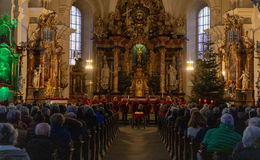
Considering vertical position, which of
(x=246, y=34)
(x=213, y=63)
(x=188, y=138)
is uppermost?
(x=246, y=34)

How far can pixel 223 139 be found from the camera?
16.9 feet

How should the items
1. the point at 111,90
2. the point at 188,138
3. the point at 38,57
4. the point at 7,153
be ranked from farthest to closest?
the point at 111,90 → the point at 38,57 → the point at 188,138 → the point at 7,153

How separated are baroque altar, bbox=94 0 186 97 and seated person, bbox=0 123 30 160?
26.1 meters

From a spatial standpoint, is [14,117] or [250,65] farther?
[250,65]

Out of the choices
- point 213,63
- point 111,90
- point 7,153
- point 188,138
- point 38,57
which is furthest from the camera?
point 111,90

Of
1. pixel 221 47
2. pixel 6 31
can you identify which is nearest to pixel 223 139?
pixel 6 31

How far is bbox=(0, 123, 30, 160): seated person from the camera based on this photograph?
349 centimetres

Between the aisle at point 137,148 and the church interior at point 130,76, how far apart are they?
0.03 metres

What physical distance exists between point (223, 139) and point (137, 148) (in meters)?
7.02

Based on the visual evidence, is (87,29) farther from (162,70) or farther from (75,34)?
(162,70)

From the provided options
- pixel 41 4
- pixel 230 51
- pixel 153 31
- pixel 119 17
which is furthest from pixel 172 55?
pixel 41 4

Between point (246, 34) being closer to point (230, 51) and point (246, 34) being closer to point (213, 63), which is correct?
point (230, 51)

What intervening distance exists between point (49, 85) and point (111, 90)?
29.9 ft

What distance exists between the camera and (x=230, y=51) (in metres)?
22.2
